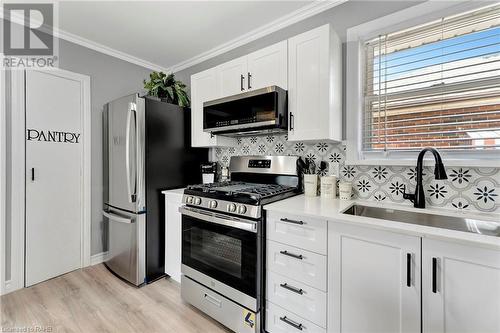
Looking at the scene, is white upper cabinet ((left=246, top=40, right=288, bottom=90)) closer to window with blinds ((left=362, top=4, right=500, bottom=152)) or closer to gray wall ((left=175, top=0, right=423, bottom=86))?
gray wall ((left=175, top=0, right=423, bottom=86))

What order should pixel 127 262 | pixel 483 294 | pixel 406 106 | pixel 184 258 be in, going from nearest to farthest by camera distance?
pixel 483 294 < pixel 406 106 < pixel 184 258 < pixel 127 262

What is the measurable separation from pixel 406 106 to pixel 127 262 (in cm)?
282

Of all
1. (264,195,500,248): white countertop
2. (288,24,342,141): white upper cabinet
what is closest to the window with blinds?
(288,24,342,141): white upper cabinet

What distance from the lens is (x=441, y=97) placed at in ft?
5.03

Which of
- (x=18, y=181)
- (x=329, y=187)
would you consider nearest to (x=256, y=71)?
(x=329, y=187)

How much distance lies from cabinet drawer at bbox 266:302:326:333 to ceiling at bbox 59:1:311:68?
2.41 meters

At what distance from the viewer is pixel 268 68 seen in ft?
6.44

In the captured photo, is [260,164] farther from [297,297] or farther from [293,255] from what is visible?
[297,297]

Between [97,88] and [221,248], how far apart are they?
7.96 ft

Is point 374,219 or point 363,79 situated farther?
point 363,79

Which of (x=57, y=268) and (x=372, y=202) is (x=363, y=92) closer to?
(x=372, y=202)

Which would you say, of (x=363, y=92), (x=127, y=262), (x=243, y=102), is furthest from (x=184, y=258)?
(x=363, y=92)

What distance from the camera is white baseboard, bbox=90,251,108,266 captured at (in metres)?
2.65

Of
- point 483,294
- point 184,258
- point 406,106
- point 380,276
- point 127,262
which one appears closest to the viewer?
point 483,294
